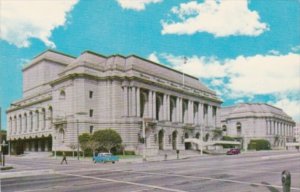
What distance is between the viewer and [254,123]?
148 metres

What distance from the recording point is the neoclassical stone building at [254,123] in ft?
482

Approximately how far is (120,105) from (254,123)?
83.4 meters

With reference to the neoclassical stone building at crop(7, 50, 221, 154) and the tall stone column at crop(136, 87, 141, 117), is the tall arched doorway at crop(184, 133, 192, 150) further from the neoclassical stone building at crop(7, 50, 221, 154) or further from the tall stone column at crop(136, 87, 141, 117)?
the tall stone column at crop(136, 87, 141, 117)

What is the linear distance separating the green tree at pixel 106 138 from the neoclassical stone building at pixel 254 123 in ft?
254

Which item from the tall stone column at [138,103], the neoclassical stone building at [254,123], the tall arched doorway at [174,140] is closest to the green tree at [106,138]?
the tall stone column at [138,103]

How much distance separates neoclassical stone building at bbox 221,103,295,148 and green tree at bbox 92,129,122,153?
254 ft

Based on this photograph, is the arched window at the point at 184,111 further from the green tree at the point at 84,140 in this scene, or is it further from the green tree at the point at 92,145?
the green tree at the point at 92,145

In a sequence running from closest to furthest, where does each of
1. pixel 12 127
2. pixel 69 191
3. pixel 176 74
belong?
pixel 69 191 < pixel 176 74 < pixel 12 127

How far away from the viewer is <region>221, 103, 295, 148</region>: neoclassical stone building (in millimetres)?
147000

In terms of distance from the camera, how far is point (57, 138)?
265 ft

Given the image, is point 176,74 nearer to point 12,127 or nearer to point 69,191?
point 12,127

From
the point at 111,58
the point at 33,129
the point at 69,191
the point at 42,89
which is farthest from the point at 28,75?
the point at 69,191

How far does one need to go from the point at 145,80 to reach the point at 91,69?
12878 mm

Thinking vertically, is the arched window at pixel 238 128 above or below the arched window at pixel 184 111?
below
